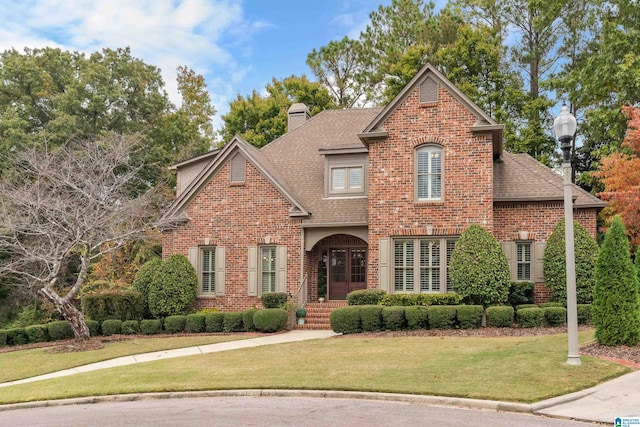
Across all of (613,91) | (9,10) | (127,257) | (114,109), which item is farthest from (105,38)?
(613,91)

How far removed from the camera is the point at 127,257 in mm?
29000

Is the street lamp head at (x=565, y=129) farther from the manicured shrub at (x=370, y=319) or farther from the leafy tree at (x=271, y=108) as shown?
the leafy tree at (x=271, y=108)

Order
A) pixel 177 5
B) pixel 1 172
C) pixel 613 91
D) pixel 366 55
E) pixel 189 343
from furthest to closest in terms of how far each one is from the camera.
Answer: pixel 366 55, pixel 1 172, pixel 613 91, pixel 177 5, pixel 189 343

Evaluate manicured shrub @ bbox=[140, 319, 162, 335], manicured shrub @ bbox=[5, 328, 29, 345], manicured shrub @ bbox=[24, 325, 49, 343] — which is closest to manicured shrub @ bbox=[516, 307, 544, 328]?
manicured shrub @ bbox=[140, 319, 162, 335]

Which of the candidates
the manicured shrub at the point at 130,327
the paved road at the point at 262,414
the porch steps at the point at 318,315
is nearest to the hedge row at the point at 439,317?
the porch steps at the point at 318,315

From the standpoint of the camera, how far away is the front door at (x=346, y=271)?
22.2 metres

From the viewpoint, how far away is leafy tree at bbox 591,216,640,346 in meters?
11.9

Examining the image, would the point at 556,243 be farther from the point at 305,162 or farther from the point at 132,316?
the point at 132,316

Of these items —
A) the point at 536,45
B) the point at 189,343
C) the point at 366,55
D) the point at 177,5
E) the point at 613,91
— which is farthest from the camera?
the point at 366,55

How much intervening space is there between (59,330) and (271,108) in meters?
20.2

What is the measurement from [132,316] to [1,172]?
53.7 ft

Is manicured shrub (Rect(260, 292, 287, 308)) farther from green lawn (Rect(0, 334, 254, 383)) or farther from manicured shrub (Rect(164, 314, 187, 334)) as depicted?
manicured shrub (Rect(164, 314, 187, 334))

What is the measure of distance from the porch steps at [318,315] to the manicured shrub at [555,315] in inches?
263

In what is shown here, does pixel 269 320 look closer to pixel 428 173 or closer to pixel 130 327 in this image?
pixel 130 327
